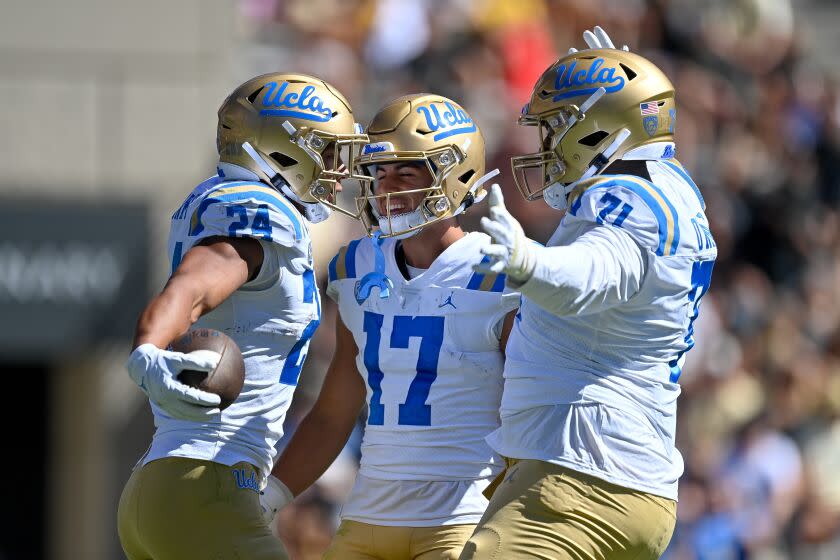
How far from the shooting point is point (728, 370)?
9.76m

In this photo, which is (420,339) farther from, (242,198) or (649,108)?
(649,108)

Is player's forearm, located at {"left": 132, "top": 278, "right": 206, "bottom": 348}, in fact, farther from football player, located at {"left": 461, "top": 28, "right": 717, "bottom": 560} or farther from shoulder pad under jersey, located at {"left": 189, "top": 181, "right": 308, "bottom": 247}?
football player, located at {"left": 461, "top": 28, "right": 717, "bottom": 560}

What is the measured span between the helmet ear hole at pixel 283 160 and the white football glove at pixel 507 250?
1207 millimetres

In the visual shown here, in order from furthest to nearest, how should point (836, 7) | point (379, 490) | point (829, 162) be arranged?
point (836, 7) < point (829, 162) < point (379, 490)

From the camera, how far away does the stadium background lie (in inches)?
371

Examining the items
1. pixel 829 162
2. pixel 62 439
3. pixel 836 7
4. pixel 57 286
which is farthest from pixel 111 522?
pixel 836 7

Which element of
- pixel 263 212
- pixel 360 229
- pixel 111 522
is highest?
pixel 263 212

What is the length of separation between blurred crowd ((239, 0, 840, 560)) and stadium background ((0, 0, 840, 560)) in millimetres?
17

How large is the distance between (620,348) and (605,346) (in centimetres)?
4

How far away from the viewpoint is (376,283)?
4.66m

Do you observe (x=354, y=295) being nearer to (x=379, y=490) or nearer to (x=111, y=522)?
(x=379, y=490)

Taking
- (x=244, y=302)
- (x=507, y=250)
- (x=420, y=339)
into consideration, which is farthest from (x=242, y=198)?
(x=507, y=250)

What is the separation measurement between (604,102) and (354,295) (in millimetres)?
1047

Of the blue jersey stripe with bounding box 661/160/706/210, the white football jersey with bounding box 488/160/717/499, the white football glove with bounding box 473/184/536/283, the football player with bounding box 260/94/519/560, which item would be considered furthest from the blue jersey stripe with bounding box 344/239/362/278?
the white football glove with bounding box 473/184/536/283
